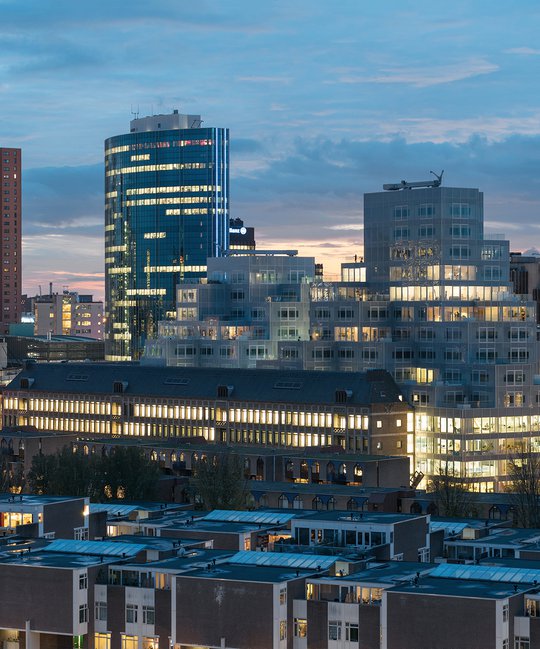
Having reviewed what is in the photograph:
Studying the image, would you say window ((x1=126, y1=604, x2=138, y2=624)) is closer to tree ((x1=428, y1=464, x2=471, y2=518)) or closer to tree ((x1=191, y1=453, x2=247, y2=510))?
tree ((x1=191, y1=453, x2=247, y2=510))

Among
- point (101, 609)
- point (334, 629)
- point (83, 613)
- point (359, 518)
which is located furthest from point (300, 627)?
point (359, 518)

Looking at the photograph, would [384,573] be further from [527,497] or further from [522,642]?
[527,497]

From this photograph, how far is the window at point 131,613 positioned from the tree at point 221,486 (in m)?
60.3

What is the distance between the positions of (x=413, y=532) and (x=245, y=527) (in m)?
14.6

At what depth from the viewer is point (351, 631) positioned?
11350cm

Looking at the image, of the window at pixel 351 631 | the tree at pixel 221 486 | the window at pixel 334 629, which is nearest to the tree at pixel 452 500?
the tree at pixel 221 486

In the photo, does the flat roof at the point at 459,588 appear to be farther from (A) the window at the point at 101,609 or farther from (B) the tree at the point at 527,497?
(B) the tree at the point at 527,497

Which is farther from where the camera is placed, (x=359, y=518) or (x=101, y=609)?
(x=359, y=518)

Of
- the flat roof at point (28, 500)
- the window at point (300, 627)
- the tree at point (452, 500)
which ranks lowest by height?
the window at point (300, 627)

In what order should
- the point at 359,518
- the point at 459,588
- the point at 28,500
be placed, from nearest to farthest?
the point at 459,588 → the point at 359,518 → the point at 28,500

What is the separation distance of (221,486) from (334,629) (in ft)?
232

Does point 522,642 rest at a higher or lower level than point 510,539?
lower

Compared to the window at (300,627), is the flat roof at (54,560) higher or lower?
higher

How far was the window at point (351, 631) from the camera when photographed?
113 m
